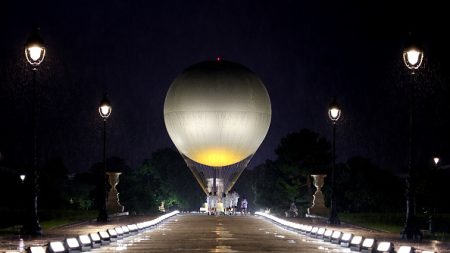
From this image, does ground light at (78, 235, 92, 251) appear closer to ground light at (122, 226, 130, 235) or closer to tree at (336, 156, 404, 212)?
ground light at (122, 226, 130, 235)

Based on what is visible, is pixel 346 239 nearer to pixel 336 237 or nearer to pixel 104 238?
pixel 336 237

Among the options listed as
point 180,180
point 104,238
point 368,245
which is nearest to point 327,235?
point 368,245

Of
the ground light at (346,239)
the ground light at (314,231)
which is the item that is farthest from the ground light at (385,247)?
the ground light at (314,231)

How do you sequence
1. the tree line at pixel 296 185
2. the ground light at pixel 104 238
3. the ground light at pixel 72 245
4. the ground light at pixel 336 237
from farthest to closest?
1. the tree line at pixel 296 185
2. the ground light at pixel 336 237
3. the ground light at pixel 104 238
4. the ground light at pixel 72 245

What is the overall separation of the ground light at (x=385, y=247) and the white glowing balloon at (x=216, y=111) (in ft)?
168

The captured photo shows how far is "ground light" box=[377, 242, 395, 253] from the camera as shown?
29359 millimetres

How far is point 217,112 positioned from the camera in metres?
82.0

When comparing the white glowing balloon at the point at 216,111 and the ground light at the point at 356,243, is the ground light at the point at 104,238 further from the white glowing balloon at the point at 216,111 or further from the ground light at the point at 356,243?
the white glowing balloon at the point at 216,111

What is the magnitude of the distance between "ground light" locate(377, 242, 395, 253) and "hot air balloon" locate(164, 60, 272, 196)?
51.3 m

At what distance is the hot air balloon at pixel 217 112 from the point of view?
81.1 meters

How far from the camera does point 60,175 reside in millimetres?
142250

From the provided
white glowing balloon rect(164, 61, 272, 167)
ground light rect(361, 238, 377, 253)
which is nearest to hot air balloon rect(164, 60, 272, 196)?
white glowing balloon rect(164, 61, 272, 167)

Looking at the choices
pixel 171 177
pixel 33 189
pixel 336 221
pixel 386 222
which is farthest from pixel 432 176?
pixel 171 177

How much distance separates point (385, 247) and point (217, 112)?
52.7m
